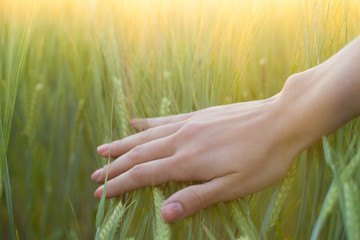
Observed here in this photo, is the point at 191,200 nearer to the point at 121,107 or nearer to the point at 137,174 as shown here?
the point at 137,174

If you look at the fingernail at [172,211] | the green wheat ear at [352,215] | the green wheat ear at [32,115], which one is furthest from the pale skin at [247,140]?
the green wheat ear at [32,115]

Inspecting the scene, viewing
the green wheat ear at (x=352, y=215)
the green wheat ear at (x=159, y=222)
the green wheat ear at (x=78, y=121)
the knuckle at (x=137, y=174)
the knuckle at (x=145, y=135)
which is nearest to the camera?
the green wheat ear at (x=352, y=215)

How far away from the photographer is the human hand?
704 millimetres

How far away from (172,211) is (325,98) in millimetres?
300

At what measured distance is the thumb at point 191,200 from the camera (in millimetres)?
682

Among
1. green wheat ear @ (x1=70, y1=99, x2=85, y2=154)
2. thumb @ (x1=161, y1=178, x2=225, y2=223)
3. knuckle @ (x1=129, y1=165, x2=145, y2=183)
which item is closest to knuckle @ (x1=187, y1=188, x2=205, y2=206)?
thumb @ (x1=161, y1=178, x2=225, y2=223)

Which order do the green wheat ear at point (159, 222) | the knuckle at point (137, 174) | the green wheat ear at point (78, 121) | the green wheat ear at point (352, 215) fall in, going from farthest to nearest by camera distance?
the green wheat ear at point (78, 121), the knuckle at point (137, 174), the green wheat ear at point (159, 222), the green wheat ear at point (352, 215)

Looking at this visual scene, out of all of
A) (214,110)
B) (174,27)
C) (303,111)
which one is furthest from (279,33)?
(303,111)

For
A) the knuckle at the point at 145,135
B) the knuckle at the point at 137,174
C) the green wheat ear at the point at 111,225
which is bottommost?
the green wheat ear at the point at 111,225

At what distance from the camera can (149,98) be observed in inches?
36.2

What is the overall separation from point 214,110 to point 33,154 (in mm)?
622

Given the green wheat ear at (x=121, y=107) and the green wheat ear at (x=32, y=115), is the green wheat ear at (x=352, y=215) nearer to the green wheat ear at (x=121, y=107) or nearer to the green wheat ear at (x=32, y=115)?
the green wheat ear at (x=121, y=107)

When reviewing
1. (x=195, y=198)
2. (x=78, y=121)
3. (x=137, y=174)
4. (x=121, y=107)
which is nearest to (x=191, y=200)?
(x=195, y=198)

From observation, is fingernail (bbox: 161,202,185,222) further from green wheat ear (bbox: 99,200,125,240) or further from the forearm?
the forearm
